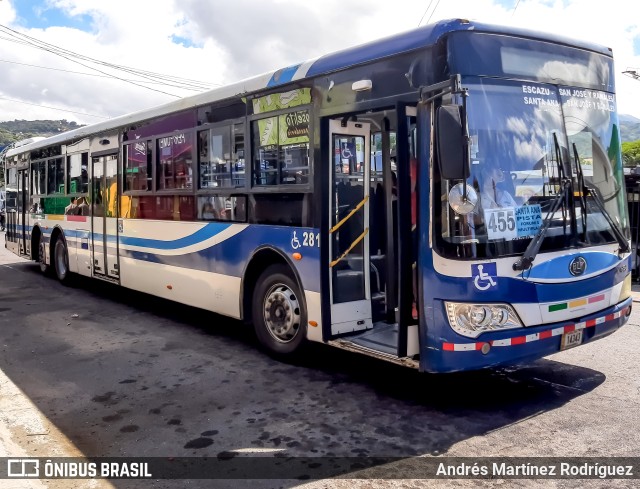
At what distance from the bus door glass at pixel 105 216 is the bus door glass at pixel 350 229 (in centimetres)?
521

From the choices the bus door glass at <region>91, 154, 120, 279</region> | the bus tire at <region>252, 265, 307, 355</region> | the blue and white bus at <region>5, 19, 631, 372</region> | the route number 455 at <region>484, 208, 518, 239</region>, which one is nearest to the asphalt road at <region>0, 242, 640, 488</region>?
the bus tire at <region>252, 265, 307, 355</region>

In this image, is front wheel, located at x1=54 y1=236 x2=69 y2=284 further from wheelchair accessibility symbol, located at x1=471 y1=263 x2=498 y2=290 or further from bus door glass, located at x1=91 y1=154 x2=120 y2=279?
wheelchair accessibility symbol, located at x1=471 y1=263 x2=498 y2=290

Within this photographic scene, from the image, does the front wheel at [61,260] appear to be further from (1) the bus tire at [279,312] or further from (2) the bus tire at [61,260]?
(1) the bus tire at [279,312]

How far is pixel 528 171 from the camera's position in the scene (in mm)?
4688

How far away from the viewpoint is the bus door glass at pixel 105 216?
389 inches

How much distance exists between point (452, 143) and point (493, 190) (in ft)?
1.83

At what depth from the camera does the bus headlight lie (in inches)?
177

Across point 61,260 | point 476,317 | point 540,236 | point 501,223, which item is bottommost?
point 476,317

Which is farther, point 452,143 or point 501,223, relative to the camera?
point 501,223

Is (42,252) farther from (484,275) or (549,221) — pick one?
(549,221)

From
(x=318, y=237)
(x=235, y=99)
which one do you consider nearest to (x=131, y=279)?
(x=235, y=99)

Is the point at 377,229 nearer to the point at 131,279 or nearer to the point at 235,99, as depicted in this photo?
the point at 235,99

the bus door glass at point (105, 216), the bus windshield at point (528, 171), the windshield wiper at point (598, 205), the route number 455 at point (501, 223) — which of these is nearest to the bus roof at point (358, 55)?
the bus windshield at point (528, 171)

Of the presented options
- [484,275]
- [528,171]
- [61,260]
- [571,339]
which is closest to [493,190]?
[528,171]
